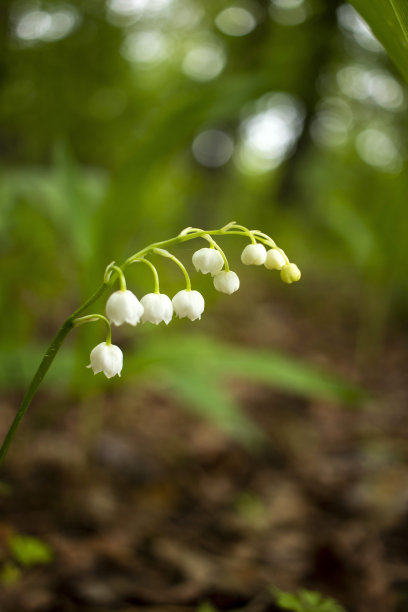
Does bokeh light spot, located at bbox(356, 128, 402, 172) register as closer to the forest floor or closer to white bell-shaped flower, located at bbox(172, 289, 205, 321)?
the forest floor

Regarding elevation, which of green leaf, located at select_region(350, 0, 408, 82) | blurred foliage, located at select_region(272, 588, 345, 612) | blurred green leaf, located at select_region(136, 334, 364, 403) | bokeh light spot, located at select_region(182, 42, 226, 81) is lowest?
blurred foliage, located at select_region(272, 588, 345, 612)

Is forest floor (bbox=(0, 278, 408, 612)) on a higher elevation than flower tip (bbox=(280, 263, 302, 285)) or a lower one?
lower

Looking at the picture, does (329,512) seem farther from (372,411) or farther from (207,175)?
(207,175)

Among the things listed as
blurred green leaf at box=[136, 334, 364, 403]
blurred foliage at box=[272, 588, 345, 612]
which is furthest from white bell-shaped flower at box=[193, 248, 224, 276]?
blurred green leaf at box=[136, 334, 364, 403]

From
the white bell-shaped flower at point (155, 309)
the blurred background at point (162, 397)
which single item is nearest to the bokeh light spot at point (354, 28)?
the blurred background at point (162, 397)

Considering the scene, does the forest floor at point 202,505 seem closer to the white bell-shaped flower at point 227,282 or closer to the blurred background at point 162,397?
the blurred background at point 162,397

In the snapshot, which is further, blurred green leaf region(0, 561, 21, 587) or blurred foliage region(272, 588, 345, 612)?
blurred green leaf region(0, 561, 21, 587)

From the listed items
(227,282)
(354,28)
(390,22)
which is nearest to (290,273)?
(227,282)
